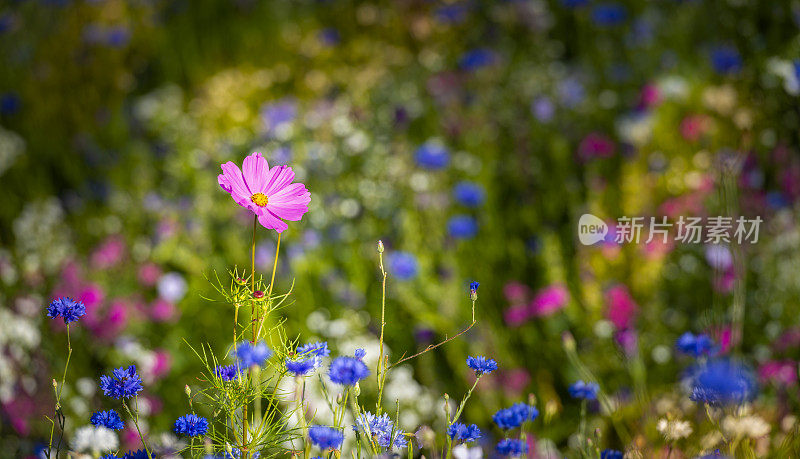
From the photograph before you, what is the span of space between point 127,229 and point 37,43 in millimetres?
2019

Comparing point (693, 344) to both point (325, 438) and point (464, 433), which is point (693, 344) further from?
point (325, 438)

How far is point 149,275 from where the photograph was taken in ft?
7.72

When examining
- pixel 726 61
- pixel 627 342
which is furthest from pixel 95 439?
pixel 726 61

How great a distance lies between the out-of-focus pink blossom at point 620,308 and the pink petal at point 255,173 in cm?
136

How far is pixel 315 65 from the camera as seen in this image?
11.9ft

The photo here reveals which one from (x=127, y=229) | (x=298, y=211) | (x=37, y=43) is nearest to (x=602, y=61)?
(x=127, y=229)

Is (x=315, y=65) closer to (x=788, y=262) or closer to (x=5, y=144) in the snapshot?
(x=5, y=144)

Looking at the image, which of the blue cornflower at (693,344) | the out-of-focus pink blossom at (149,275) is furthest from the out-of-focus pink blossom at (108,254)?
the blue cornflower at (693,344)

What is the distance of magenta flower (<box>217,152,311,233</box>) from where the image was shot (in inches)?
34.1

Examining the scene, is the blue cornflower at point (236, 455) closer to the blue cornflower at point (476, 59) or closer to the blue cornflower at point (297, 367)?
the blue cornflower at point (297, 367)

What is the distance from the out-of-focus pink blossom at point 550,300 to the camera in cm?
205

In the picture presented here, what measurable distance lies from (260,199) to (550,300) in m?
1.36

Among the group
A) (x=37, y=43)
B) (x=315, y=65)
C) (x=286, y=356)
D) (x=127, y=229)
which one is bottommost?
(x=286, y=356)
